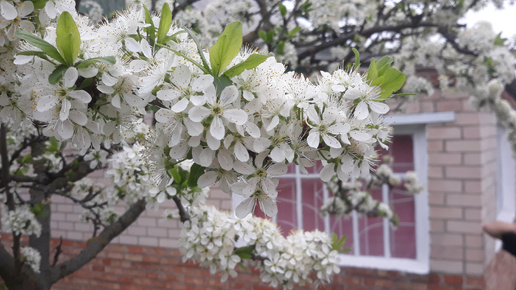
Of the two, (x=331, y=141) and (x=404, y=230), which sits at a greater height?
(x=331, y=141)

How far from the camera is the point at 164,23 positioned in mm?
792

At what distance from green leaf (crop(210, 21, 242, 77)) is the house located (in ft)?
9.21

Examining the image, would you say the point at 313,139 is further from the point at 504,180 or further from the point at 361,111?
the point at 504,180

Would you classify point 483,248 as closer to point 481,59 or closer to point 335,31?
point 481,59

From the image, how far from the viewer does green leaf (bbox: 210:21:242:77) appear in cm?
67

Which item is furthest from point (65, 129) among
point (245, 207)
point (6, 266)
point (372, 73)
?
point (6, 266)

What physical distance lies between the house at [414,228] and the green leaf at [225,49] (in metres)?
2.81

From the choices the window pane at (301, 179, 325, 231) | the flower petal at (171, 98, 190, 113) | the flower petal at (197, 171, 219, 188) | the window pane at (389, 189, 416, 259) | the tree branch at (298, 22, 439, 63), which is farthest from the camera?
the window pane at (301, 179, 325, 231)

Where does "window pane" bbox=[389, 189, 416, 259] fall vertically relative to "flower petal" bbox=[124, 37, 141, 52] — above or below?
below

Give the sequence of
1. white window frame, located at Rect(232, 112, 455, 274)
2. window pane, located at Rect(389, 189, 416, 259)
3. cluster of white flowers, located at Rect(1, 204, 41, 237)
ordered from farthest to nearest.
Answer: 1. window pane, located at Rect(389, 189, 416, 259)
2. white window frame, located at Rect(232, 112, 455, 274)
3. cluster of white flowers, located at Rect(1, 204, 41, 237)

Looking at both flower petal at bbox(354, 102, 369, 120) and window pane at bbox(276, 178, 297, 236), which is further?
window pane at bbox(276, 178, 297, 236)

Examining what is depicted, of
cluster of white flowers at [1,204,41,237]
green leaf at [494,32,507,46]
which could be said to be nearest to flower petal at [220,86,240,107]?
cluster of white flowers at [1,204,41,237]

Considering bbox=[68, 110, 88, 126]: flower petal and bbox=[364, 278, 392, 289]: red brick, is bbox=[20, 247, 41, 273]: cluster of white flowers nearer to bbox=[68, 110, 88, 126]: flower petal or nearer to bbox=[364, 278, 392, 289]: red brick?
bbox=[68, 110, 88, 126]: flower petal

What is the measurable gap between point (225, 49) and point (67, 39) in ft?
0.84
